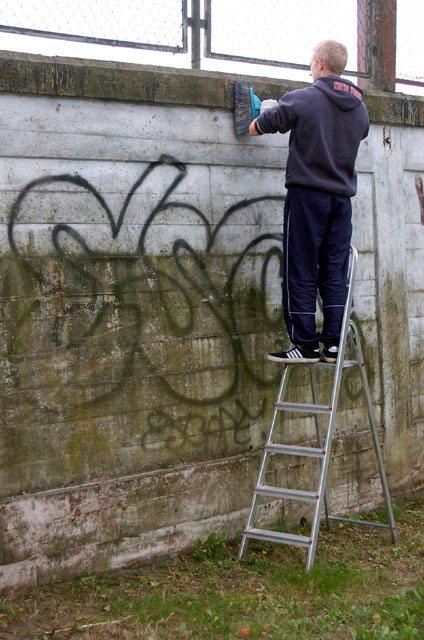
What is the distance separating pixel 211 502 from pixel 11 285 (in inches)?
73.7

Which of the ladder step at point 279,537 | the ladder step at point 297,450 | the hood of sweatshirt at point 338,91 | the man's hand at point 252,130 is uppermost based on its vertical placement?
the hood of sweatshirt at point 338,91

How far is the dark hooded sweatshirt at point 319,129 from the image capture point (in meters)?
5.43

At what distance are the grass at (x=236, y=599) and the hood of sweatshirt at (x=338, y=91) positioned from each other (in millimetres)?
2720

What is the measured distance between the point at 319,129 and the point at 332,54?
51 centimetres

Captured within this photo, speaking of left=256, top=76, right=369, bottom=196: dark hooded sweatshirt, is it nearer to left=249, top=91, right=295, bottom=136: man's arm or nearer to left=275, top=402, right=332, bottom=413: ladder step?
left=249, top=91, right=295, bottom=136: man's arm

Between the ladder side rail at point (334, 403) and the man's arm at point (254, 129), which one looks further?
the man's arm at point (254, 129)

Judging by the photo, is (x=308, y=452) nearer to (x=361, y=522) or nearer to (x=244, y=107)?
(x=361, y=522)

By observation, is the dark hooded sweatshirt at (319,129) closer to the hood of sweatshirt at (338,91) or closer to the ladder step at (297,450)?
the hood of sweatshirt at (338,91)

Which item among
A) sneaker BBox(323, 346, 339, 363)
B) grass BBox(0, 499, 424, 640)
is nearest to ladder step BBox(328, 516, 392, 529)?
grass BBox(0, 499, 424, 640)

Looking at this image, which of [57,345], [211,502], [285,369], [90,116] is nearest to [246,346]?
[285,369]

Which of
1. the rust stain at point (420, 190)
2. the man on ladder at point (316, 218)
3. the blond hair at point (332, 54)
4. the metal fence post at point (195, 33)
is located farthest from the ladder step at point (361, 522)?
Answer: the metal fence post at point (195, 33)

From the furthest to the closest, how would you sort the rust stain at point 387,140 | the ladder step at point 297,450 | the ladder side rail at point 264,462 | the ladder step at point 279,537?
the rust stain at point 387,140 → the ladder side rail at point 264,462 → the ladder step at point 297,450 → the ladder step at point 279,537

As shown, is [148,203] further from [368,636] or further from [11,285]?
[368,636]

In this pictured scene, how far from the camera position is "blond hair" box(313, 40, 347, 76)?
557cm
